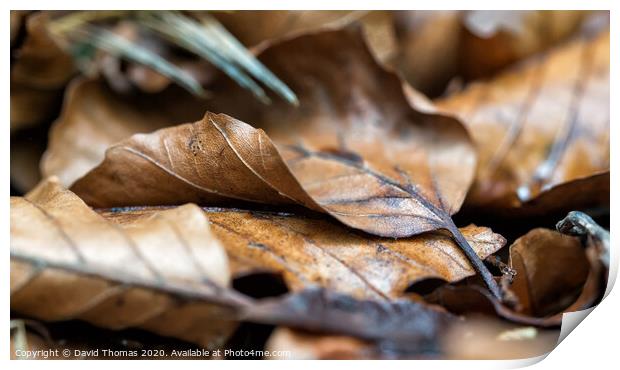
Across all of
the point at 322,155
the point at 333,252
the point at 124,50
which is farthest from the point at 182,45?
the point at 333,252

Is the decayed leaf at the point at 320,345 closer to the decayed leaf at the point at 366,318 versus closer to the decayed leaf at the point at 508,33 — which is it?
the decayed leaf at the point at 366,318

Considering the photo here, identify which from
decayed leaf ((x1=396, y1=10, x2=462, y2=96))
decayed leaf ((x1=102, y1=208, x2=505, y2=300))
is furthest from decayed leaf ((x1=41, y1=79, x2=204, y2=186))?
decayed leaf ((x1=396, y1=10, x2=462, y2=96))

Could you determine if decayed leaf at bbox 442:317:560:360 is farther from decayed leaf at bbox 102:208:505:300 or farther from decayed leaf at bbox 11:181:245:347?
decayed leaf at bbox 11:181:245:347

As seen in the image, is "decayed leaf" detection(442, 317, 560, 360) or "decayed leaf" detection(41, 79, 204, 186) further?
"decayed leaf" detection(41, 79, 204, 186)

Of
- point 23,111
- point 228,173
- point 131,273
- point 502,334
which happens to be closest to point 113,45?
point 23,111

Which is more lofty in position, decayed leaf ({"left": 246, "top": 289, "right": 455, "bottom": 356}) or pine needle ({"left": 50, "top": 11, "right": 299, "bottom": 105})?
pine needle ({"left": 50, "top": 11, "right": 299, "bottom": 105})

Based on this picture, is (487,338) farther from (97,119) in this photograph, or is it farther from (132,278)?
(97,119)
